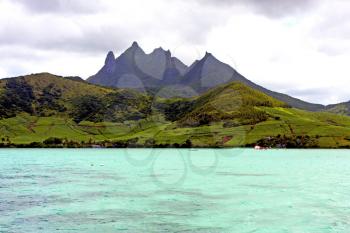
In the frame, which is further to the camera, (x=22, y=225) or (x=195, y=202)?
(x=195, y=202)

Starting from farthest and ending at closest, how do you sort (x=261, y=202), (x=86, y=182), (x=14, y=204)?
(x=86, y=182)
(x=261, y=202)
(x=14, y=204)

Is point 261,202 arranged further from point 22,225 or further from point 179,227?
point 22,225

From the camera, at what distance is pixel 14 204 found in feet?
148

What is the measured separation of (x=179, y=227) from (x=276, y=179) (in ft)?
152

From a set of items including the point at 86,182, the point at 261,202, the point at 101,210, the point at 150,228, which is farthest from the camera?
the point at 86,182

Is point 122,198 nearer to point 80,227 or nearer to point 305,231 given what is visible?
point 80,227

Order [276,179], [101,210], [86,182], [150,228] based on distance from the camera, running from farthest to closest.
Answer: [276,179], [86,182], [101,210], [150,228]

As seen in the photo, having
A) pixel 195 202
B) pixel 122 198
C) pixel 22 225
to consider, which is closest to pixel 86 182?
pixel 122 198

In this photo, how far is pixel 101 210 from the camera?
42.0m

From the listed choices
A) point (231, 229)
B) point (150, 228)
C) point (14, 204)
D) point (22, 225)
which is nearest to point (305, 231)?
point (231, 229)

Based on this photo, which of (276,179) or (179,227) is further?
(276,179)

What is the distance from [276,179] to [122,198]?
35.2 meters

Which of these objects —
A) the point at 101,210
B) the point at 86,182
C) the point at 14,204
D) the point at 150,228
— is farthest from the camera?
the point at 86,182

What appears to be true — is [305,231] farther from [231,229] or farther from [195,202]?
[195,202]
